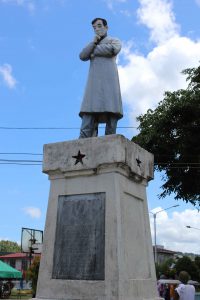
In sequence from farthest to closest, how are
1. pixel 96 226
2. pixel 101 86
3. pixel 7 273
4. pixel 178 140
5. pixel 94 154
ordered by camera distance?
pixel 7 273, pixel 178 140, pixel 101 86, pixel 94 154, pixel 96 226

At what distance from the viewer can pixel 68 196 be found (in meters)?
6.32

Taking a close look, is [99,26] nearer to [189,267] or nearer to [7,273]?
[7,273]

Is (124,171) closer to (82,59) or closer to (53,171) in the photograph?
(53,171)

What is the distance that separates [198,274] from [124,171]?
3665cm

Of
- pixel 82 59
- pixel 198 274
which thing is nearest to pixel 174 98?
pixel 82 59

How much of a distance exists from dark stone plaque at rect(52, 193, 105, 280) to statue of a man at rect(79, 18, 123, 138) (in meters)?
1.14

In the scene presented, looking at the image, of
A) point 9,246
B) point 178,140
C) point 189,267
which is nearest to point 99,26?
point 178,140

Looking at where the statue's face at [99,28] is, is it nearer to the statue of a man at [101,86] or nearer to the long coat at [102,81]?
the statue of a man at [101,86]

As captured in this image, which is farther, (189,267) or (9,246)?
(9,246)

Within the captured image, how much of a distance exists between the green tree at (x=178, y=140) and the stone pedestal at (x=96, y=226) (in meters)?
11.1

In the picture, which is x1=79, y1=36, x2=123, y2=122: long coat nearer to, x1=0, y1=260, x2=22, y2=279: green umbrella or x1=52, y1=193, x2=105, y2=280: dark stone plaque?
x1=52, y1=193, x2=105, y2=280: dark stone plaque

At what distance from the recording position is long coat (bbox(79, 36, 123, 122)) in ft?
22.0

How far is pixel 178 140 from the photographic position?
17578 millimetres

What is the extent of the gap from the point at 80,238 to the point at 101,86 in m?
2.32
